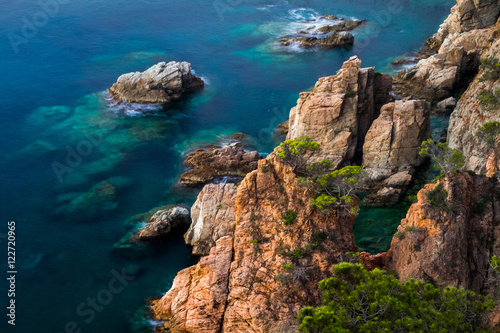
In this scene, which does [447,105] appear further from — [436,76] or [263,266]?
[263,266]

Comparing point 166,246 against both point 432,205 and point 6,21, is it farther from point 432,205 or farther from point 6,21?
point 6,21

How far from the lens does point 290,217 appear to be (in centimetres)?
4866

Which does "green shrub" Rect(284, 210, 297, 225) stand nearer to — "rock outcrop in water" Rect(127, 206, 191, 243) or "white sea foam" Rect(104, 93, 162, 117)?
"rock outcrop in water" Rect(127, 206, 191, 243)

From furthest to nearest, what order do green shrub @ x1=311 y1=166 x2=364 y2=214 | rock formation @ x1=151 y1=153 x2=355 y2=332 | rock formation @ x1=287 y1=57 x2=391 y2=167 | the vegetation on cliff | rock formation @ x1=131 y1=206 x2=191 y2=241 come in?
rock formation @ x1=287 y1=57 x2=391 y2=167 → rock formation @ x1=131 y1=206 x2=191 y2=241 → the vegetation on cliff → green shrub @ x1=311 y1=166 x2=364 y2=214 → rock formation @ x1=151 y1=153 x2=355 y2=332

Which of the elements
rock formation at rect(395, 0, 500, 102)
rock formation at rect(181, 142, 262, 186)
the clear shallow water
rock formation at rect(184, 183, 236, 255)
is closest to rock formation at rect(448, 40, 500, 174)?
rock formation at rect(395, 0, 500, 102)

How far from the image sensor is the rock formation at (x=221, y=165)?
72000 mm

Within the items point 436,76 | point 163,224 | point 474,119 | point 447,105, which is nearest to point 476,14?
point 436,76

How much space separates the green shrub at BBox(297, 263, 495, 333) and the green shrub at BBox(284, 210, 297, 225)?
12356 millimetres

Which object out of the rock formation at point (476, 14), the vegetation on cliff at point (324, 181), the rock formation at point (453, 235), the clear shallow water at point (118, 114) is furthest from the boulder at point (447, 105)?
the rock formation at point (453, 235)

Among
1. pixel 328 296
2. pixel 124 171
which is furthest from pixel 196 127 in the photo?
pixel 328 296

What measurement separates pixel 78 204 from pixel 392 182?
135 ft

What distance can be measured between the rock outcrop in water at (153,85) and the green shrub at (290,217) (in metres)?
49.7

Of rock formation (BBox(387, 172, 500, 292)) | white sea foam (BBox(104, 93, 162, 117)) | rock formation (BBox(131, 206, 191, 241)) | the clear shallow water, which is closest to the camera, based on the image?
rock formation (BBox(387, 172, 500, 292))

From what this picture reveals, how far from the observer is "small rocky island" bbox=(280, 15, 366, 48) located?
361ft
